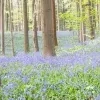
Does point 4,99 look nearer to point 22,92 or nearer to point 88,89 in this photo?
point 22,92

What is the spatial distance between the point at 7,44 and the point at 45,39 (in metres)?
25.2

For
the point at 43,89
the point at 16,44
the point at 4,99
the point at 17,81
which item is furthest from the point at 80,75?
the point at 16,44

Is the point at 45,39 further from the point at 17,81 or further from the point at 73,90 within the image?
the point at 73,90

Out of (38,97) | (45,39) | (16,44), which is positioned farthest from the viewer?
(16,44)

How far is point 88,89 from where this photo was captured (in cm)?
523

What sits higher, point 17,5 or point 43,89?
point 17,5

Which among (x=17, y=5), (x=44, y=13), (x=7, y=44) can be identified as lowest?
(x=7, y=44)

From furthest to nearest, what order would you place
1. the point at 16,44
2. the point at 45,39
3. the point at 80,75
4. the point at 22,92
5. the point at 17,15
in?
the point at 17,15, the point at 16,44, the point at 45,39, the point at 80,75, the point at 22,92

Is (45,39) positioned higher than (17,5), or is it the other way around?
(17,5)

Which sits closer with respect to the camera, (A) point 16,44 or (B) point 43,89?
A: (B) point 43,89

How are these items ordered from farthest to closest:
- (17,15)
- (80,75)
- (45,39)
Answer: (17,15) → (45,39) → (80,75)

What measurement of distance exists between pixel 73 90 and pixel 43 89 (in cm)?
57

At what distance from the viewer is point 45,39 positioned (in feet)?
45.5

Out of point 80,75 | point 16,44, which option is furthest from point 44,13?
point 16,44
